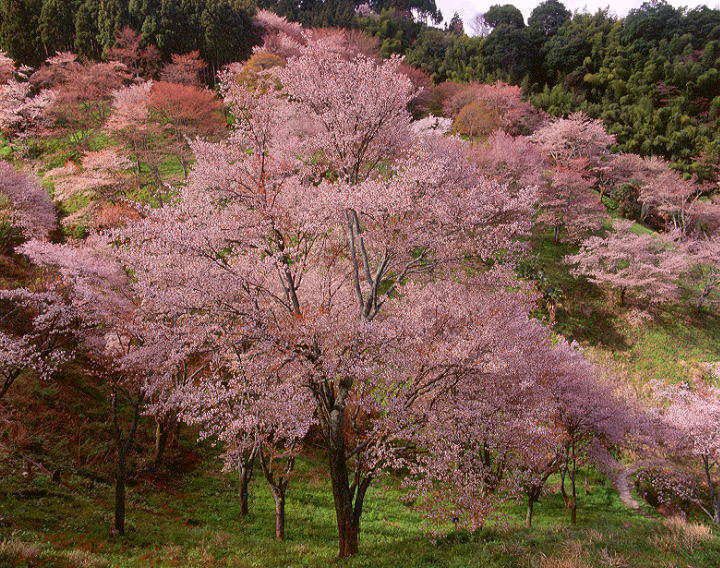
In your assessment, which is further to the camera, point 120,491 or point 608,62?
point 608,62

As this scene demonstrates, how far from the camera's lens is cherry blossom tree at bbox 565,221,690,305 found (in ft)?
88.4

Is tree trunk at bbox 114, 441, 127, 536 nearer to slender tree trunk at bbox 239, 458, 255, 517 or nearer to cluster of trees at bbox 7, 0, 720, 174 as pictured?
slender tree trunk at bbox 239, 458, 255, 517

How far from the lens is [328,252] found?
1333 cm

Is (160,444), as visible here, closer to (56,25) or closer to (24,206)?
(24,206)

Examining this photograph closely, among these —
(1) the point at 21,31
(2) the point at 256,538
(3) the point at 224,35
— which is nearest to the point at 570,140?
(3) the point at 224,35

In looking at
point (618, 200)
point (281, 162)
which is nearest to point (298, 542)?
point (281, 162)

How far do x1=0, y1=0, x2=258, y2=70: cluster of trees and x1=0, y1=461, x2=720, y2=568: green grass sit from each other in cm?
4917

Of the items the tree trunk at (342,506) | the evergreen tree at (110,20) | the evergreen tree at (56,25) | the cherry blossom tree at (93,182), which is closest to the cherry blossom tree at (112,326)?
the tree trunk at (342,506)

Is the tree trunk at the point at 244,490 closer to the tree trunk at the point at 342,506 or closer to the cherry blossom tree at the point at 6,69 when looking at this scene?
the tree trunk at the point at 342,506

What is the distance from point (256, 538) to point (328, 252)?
915 centimetres

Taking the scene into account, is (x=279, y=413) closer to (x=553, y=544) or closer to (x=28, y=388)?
(x=553, y=544)

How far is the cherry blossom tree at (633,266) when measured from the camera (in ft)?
88.4

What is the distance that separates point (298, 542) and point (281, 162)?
11740 mm

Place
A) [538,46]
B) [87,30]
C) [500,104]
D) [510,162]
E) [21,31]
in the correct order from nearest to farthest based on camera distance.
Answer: [510,162], [21,31], [87,30], [500,104], [538,46]
